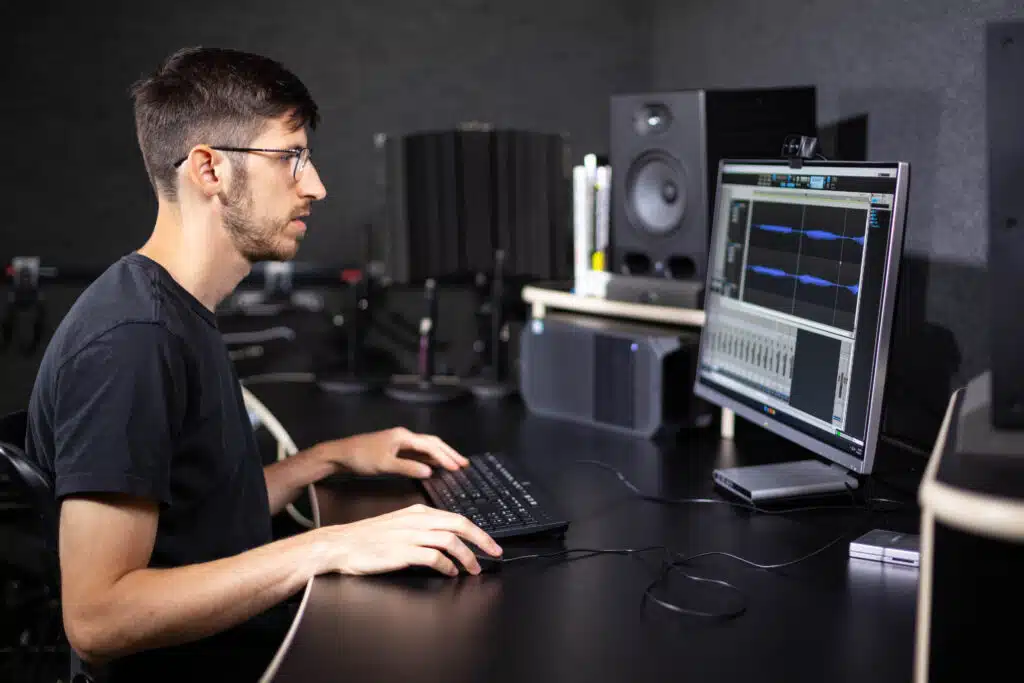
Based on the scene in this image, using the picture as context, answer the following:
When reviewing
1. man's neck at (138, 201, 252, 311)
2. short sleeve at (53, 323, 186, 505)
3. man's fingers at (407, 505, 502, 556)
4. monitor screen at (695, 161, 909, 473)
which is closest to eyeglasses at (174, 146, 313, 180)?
man's neck at (138, 201, 252, 311)

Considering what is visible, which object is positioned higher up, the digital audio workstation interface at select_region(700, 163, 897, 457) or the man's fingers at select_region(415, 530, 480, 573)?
the digital audio workstation interface at select_region(700, 163, 897, 457)

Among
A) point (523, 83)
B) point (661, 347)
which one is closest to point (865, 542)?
point (661, 347)

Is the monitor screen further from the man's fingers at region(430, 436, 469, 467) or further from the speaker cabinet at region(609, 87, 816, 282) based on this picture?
the man's fingers at region(430, 436, 469, 467)

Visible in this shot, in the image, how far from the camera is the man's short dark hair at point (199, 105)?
153cm

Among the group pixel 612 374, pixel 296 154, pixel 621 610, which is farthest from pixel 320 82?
pixel 621 610

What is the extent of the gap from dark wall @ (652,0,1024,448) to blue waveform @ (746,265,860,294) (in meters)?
0.15

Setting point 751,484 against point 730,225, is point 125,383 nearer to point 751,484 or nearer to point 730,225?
point 751,484

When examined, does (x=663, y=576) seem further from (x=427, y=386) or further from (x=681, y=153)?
(x=427, y=386)

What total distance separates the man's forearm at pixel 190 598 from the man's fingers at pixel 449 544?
0.12m

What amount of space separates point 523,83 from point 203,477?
2118 millimetres

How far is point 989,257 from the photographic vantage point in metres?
0.99

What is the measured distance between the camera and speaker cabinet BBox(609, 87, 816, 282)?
209 centimetres

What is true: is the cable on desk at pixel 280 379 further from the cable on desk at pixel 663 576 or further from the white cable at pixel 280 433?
the cable on desk at pixel 663 576

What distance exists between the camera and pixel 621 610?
1.22 metres
